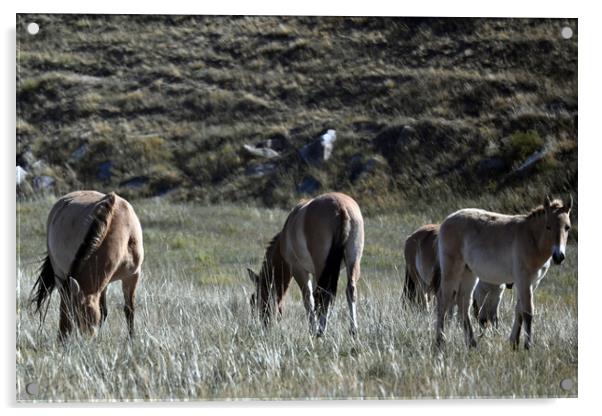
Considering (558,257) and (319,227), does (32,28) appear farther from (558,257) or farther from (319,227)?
(558,257)

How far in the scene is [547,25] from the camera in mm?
8250

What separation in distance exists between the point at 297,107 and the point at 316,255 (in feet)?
3.99

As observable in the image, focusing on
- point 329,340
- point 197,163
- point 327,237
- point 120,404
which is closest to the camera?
point 120,404

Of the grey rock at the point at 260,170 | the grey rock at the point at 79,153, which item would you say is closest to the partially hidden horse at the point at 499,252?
the grey rock at the point at 260,170

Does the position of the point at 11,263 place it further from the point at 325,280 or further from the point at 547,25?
the point at 547,25

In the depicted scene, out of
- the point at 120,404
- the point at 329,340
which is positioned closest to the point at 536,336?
the point at 329,340

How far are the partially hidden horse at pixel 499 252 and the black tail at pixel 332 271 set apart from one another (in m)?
0.74

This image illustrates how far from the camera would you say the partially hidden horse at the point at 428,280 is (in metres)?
8.80

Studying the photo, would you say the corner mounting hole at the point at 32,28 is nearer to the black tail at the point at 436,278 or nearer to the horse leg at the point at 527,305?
the black tail at the point at 436,278

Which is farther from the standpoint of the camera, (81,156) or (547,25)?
(81,156)

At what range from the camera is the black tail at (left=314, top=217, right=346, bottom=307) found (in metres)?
8.44

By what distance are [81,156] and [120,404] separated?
2567mm

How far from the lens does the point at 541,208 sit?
7.89 meters

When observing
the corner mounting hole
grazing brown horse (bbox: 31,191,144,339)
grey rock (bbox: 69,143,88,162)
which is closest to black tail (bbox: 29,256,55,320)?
grazing brown horse (bbox: 31,191,144,339)
